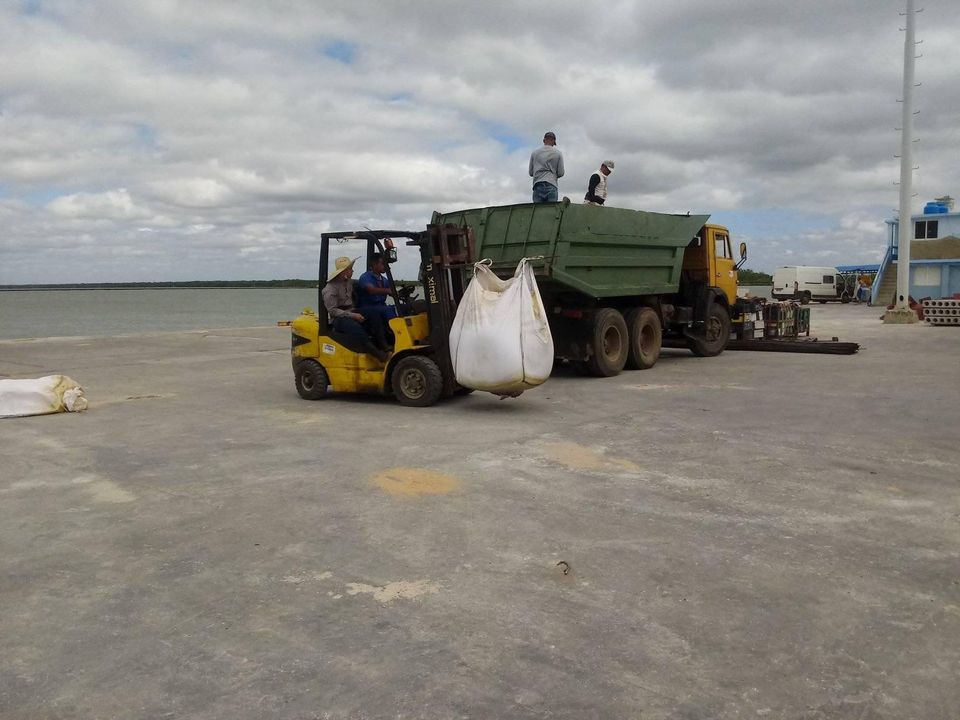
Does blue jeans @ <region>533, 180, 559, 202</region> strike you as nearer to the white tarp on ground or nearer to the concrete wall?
the white tarp on ground

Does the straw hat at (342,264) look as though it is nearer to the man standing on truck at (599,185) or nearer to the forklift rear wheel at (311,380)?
the forklift rear wheel at (311,380)

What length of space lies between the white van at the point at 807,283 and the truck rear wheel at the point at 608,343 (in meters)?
39.7

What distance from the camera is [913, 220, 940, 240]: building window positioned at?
43.0 metres

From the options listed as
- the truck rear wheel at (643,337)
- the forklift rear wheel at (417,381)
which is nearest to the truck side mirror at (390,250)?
the forklift rear wheel at (417,381)

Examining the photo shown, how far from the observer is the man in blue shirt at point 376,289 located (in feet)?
32.0

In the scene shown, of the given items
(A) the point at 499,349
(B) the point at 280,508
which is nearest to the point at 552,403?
(A) the point at 499,349

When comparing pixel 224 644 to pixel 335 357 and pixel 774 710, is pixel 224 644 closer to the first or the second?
pixel 774 710

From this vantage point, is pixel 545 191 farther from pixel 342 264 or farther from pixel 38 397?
pixel 38 397

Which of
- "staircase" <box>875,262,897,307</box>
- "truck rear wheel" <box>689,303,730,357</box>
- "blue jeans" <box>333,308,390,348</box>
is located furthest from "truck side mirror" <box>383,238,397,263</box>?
"staircase" <box>875,262,897,307</box>

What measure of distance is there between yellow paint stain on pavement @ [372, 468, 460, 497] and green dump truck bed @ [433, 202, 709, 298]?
19.1ft

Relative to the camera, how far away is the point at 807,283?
165ft

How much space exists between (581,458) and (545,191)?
6630 millimetres

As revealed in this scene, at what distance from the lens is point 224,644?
11.1ft

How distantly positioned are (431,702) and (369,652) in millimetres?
474
